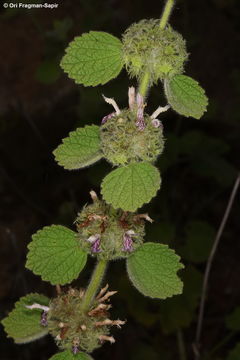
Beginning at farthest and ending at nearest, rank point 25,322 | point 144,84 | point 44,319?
point 25,322 → point 44,319 → point 144,84

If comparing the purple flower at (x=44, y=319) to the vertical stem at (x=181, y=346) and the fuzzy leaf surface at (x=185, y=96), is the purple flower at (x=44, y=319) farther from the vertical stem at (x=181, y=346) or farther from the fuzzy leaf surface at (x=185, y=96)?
the vertical stem at (x=181, y=346)

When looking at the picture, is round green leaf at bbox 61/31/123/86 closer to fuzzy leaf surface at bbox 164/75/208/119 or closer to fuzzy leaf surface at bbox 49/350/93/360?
fuzzy leaf surface at bbox 164/75/208/119

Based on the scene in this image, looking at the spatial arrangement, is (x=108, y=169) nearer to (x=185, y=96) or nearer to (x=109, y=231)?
(x=109, y=231)

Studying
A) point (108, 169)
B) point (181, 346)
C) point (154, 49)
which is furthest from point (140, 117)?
point (181, 346)

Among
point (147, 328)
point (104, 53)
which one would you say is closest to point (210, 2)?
point (147, 328)

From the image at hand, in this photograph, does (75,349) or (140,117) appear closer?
(140,117)

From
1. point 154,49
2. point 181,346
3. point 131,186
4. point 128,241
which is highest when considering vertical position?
point 154,49

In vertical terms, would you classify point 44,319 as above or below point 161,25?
below

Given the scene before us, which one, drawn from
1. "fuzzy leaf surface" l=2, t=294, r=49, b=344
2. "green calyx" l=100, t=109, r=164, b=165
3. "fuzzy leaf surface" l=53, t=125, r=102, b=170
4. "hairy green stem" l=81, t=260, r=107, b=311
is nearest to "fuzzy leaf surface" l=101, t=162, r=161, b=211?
"green calyx" l=100, t=109, r=164, b=165
